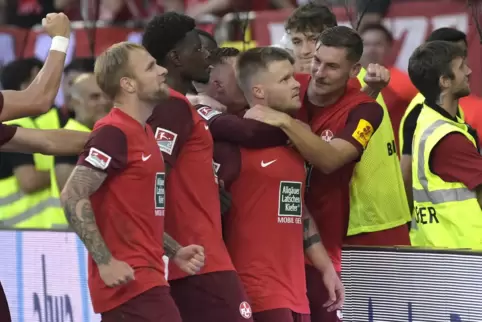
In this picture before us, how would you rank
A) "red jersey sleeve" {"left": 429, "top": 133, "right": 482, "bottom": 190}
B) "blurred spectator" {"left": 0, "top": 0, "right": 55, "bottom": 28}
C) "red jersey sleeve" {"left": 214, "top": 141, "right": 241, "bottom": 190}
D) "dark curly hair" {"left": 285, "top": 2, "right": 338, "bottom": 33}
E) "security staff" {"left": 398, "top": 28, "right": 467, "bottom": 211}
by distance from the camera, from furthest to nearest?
"blurred spectator" {"left": 0, "top": 0, "right": 55, "bottom": 28}
"security staff" {"left": 398, "top": 28, "right": 467, "bottom": 211}
"dark curly hair" {"left": 285, "top": 2, "right": 338, "bottom": 33}
"red jersey sleeve" {"left": 429, "top": 133, "right": 482, "bottom": 190}
"red jersey sleeve" {"left": 214, "top": 141, "right": 241, "bottom": 190}

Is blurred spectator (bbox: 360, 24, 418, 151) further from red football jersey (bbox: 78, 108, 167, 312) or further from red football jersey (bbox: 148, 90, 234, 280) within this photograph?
red football jersey (bbox: 78, 108, 167, 312)

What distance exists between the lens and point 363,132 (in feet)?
17.5

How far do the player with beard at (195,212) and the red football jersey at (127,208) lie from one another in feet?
0.81

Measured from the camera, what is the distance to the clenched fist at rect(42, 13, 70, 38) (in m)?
4.82

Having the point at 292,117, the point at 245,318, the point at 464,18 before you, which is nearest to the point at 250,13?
the point at 464,18

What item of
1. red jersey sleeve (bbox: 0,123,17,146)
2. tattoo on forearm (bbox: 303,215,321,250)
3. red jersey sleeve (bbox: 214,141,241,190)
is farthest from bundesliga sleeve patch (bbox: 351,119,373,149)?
red jersey sleeve (bbox: 0,123,17,146)

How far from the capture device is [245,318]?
192 inches

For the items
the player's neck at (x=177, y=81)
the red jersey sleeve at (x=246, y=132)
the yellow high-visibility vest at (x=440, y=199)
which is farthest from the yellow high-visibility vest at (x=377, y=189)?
the player's neck at (x=177, y=81)

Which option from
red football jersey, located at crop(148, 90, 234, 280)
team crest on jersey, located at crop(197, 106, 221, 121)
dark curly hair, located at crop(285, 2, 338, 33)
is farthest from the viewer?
dark curly hair, located at crop(285, 2, 338, 33)

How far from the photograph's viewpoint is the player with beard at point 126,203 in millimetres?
4438

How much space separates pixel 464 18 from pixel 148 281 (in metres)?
3.82

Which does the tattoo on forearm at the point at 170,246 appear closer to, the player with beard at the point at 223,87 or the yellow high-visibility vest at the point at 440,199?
the player with beard at the point at 223,87

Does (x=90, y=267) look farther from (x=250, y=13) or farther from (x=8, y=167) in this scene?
(x=250, y=13)

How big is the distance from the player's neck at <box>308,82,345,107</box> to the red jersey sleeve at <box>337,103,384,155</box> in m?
0.14
